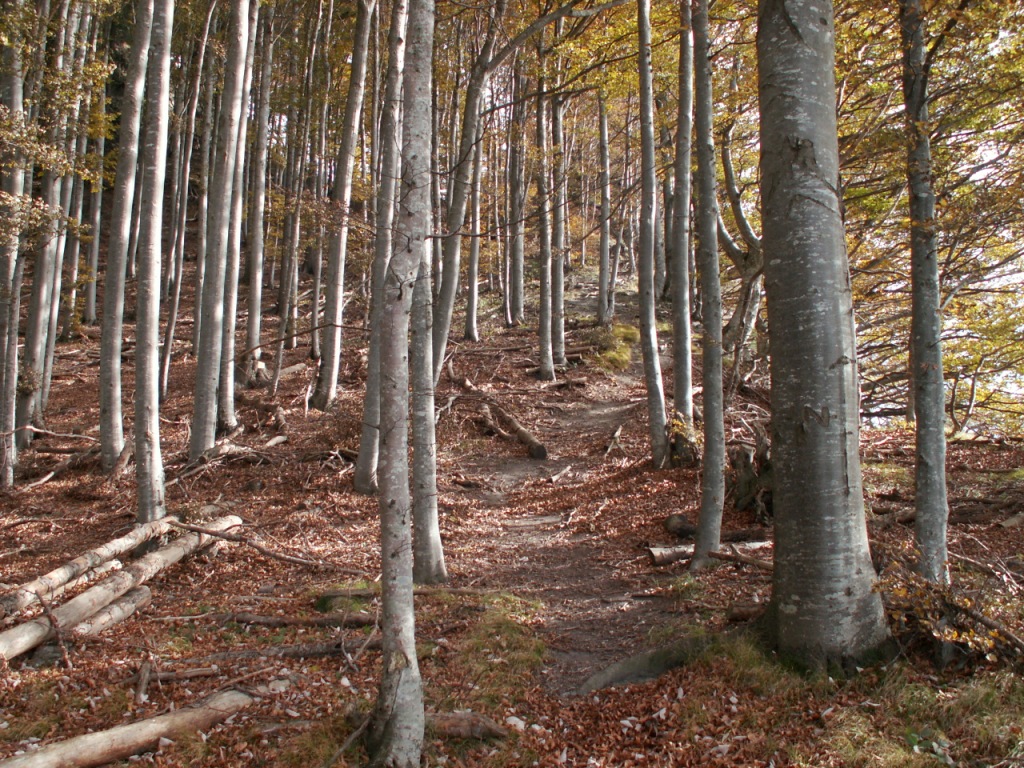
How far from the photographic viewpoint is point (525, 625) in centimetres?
558

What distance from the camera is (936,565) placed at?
4527 mm

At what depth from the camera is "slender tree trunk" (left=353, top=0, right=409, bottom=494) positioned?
5793mm

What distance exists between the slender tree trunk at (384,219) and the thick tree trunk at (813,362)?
2.44 metres

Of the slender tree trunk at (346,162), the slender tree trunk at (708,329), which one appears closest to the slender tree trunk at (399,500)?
the slender tree trunk at (708,329)

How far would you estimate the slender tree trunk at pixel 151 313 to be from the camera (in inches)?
294

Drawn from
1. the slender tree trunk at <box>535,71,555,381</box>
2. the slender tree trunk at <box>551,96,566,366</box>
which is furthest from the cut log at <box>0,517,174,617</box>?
the slender tree trunk at <box>551,96,566,366</box>

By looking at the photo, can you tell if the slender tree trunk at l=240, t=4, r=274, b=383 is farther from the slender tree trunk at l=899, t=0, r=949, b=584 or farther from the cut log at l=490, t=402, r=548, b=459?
the slender tree trunk at l=899, t=0, r=949, b=584

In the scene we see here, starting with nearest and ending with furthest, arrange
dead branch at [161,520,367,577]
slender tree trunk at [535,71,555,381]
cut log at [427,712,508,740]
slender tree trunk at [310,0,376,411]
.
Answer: cut log at [427,712,508,740] < dead branch at [161,520,367,577] < slender tree trunk at [310,0,376,411] < slender tree trunk at [535,71,555,381]

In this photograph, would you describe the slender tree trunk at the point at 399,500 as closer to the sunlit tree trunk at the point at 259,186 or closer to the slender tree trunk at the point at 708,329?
the slender tree trunk at the point at 708,329

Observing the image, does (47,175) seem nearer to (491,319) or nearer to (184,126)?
(184,126)

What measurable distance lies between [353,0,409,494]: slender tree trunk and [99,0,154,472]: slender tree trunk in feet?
10.4

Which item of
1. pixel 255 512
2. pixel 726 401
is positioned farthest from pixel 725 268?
pixel 255 512

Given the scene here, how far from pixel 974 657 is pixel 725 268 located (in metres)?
13.6

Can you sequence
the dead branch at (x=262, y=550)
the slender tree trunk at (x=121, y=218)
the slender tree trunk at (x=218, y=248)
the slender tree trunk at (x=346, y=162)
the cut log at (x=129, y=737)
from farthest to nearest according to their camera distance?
1. the slender tree trunk at (x=346, y=162)
2. the slender tree trunk at (x=218, y=248)
3. the slender tree trunk at (x=121, y=218)
4. the dead branch at (x=262, y=550)
5. the cut log at (x=129, y=737)
